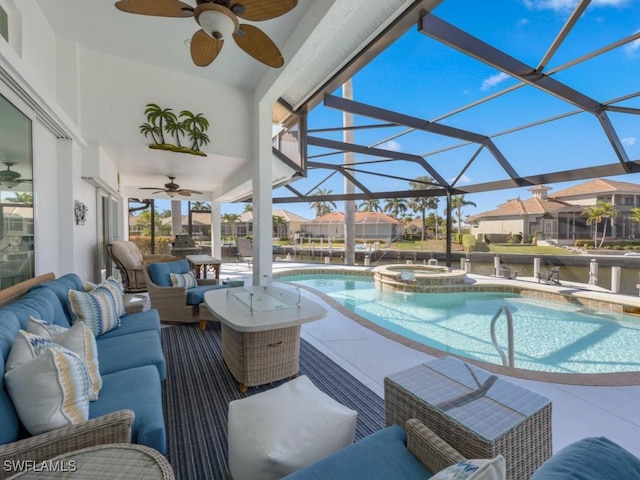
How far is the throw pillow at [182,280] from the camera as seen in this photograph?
13.1 feet

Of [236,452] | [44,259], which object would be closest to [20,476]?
[236,452]

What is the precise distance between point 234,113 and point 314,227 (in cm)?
2003

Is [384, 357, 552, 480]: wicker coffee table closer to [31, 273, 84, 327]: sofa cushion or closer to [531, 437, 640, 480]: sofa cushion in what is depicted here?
[531, 437, 640, 480]: sofa cushion

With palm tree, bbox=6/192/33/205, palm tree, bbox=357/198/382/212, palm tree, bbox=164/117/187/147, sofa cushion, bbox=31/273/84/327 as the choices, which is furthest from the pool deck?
palm tree, bbox=357/198/382/212

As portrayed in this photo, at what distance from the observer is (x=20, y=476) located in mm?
963

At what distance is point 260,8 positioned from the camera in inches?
84.9

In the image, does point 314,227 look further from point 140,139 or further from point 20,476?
point 20,476

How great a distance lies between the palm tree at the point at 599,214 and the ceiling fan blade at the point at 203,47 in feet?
54.4

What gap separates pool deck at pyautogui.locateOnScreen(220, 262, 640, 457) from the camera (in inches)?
69.9

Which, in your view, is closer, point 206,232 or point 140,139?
point 140,139

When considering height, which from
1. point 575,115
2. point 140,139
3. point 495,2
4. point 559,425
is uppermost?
point 495,2

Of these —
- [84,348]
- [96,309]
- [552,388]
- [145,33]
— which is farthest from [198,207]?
[552,388]

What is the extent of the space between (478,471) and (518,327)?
6003mm

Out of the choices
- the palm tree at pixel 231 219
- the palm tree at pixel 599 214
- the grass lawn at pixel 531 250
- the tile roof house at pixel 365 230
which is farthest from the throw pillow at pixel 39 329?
the palm tree at pixel 231 219
